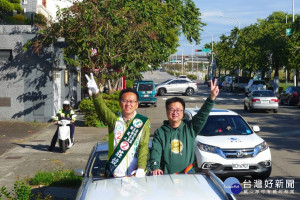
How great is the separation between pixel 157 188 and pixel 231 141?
21.7 ft

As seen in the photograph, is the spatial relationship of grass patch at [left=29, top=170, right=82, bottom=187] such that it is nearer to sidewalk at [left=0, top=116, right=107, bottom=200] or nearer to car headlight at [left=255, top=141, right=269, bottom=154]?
sidewalk at [left=0, top=116, right=107, bottom=200]

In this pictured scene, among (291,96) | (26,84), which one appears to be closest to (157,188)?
(26,84)

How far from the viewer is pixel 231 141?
10695 mm

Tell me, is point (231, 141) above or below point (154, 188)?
below

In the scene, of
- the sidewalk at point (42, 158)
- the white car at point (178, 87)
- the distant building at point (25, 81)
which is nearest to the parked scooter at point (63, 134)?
the sidewalk at point (42, 158)

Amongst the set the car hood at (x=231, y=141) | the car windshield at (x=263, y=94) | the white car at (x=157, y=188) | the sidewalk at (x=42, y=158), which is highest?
the car windshield at (x=263, y=94)

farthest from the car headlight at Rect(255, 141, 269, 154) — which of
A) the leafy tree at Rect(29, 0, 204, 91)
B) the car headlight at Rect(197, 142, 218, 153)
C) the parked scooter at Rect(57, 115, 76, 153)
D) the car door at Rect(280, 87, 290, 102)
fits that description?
the car door at Rect(280, 87, 290, 102)

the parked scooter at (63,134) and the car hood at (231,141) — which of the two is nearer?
the car hood at (231,141)

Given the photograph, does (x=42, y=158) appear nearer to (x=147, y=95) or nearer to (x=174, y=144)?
(x=174, y=144)

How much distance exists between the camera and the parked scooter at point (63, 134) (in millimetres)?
15203

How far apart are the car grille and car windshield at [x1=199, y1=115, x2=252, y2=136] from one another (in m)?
0.89

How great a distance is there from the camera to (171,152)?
5418 millimetres

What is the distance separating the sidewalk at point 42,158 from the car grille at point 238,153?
3188 mm

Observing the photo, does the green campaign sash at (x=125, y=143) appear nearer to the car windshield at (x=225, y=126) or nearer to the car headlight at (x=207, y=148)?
the car headlight at (x=207, y=148)
